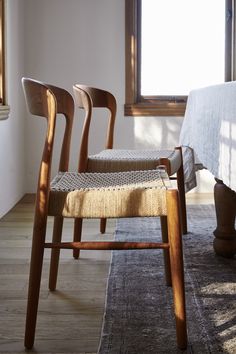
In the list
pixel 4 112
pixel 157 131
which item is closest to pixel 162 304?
pixel 4 112

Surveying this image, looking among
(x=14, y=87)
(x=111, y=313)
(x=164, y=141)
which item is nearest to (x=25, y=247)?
(x=111, y=313)

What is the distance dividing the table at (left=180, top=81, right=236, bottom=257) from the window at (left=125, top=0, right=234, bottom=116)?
1388mm

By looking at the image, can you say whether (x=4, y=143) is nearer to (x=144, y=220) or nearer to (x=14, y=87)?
(x=14, y=87)

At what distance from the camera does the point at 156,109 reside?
12.9 ft

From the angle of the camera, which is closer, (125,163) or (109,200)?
(109,200)

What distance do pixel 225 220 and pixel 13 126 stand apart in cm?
179

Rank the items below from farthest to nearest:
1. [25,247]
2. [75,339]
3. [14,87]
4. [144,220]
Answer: [14,87]
[144,220]
[25,247]
[75,339]

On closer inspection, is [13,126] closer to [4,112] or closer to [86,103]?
[4,112]

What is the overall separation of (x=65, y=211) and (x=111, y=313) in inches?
16.3

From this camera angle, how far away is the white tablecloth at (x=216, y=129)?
158cm

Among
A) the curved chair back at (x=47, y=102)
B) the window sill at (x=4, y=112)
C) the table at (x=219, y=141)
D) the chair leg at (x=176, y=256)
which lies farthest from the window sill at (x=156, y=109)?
the chair leg at (x=176, y=256)

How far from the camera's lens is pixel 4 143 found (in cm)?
324

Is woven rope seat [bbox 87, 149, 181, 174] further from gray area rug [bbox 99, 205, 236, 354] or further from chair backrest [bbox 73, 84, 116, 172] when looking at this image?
gray area rug [bbox 99, 205, 236, 354]

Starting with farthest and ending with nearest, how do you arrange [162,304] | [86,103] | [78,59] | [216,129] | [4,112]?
[78,59], [4,112], [86,103], [216,129], [162,304]
